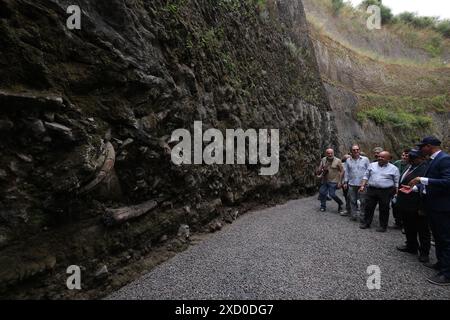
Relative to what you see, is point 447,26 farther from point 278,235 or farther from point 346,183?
point 278,235

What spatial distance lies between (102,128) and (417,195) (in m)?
5.50

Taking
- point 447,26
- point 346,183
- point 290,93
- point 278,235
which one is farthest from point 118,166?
point 447,26

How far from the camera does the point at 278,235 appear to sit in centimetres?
601

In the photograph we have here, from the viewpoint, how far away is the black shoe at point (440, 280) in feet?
12.9

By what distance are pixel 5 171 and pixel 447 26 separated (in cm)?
4609

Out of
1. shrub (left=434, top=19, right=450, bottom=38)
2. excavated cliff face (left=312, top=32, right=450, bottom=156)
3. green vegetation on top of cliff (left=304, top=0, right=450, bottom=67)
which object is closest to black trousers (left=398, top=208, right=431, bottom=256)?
excavated cliff face (left=312, top=32, right=450, bottom=156)

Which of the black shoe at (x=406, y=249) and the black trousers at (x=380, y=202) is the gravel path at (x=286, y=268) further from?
the black trousers at (x=380, y=202)

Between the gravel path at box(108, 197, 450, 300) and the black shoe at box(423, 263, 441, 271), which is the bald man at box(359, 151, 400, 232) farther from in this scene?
the black shoe at box(423, 263, 441, 271)

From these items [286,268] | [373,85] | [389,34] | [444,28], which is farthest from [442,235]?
[444,28]

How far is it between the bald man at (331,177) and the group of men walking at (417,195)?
1.38 ft

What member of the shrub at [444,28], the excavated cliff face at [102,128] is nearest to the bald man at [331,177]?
the excavated cliff face at [102,128]

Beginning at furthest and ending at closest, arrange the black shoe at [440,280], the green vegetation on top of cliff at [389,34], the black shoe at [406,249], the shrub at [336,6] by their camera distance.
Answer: the shrub at [336,6] → the green vegetation on top of cliff at [389,34] → the black shoe at [406,249] → the black shoe at [440,280]

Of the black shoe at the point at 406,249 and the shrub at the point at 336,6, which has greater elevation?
the shrub at the point at 336,6
